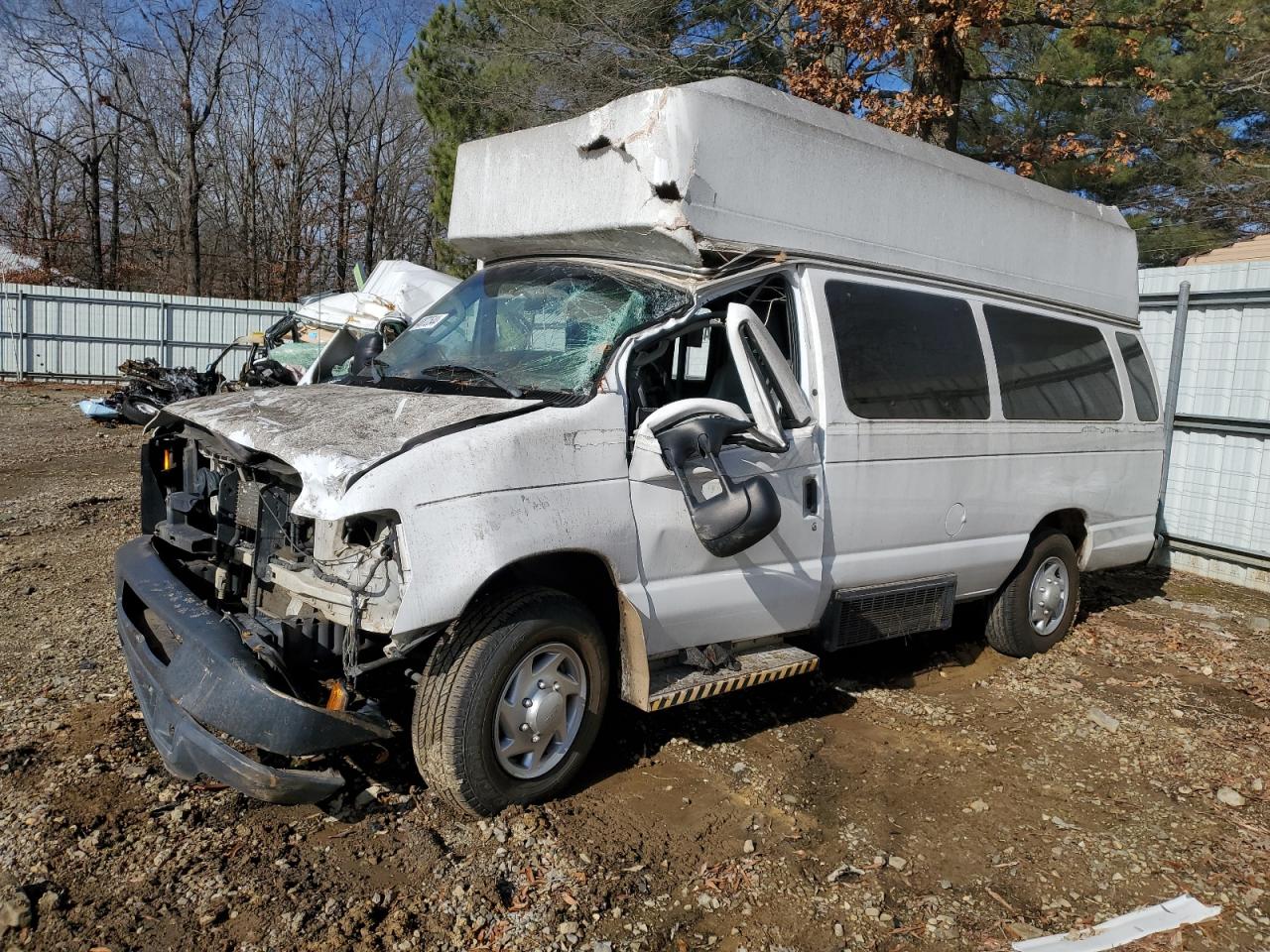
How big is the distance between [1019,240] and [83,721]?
548cm

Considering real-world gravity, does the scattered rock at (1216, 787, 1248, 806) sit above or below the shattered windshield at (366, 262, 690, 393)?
below

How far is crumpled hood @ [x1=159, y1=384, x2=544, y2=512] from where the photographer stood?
3.16 metres

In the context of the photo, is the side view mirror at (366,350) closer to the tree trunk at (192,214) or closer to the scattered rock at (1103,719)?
the scattered rock at (1103,719)

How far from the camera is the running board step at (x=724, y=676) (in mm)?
3932

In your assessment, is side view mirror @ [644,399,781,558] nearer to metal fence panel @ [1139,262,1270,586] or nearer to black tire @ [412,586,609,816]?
black tire @ [412,586,609,816]

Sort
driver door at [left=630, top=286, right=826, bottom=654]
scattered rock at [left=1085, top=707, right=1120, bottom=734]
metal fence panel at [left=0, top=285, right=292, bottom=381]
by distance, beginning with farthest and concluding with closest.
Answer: metal fence panel at [left=0, top=285, right=292, bottom=381] < scattered rock at [left=1085, top=707, right=1120, bottom=734] < driver door at [left=630, top=286, right=826, bottom=654]

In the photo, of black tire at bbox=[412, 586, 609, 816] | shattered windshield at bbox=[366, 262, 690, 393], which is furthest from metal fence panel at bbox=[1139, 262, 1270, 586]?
black tire at bbox=[412, 586, 609, 816]

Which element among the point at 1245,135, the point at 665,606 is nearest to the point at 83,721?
the point at 665,606

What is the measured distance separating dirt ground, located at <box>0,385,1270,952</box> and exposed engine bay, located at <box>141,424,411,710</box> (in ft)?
2.12

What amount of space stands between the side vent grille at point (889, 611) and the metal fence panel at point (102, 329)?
2081 cm

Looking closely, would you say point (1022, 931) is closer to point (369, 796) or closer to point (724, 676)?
point (724, 676)

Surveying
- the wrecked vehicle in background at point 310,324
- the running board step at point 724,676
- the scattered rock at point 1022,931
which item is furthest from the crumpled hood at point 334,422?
the wrecked vehicle in background at point 310,324

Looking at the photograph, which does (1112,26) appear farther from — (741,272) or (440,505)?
(440,505)

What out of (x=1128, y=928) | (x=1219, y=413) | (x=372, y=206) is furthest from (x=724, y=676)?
(x=372, y=206)
